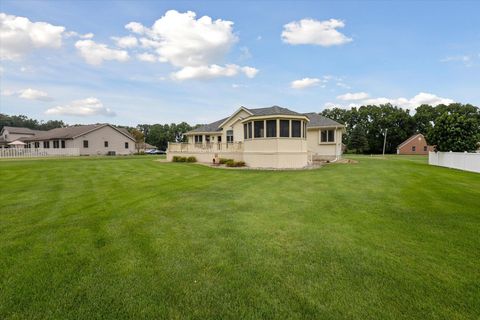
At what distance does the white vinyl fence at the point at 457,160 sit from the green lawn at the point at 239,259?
10592mm

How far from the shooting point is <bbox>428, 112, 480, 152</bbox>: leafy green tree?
17281 millimetres

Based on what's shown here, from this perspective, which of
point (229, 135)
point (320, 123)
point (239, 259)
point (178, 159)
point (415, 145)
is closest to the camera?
point (239, 259)

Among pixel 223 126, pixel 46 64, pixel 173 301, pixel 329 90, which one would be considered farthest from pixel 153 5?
pixel 329 90

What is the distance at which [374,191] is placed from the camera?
27.8 feet

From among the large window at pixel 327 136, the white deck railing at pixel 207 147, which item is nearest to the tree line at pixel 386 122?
the large window at pixel 327 136

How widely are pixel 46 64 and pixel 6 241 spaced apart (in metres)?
18.9

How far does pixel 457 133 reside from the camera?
57.8 ft

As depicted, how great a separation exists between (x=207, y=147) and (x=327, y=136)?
476 inches

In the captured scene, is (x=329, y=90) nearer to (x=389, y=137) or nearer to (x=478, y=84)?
(x=478, y=84)

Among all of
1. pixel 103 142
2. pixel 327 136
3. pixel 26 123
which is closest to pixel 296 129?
pixel 327 136

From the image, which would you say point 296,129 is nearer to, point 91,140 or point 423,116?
point 91,140

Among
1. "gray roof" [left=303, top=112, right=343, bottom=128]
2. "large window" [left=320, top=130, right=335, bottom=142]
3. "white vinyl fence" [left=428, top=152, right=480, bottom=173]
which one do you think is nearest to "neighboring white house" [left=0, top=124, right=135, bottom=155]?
"gray roof" [left=303, top=112, right=343, bottom=128]

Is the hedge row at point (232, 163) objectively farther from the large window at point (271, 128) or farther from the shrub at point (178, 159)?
the shrub at point (178, 159)

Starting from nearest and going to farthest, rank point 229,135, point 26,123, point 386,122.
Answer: point 229,135, point 386,122, point 26,123
